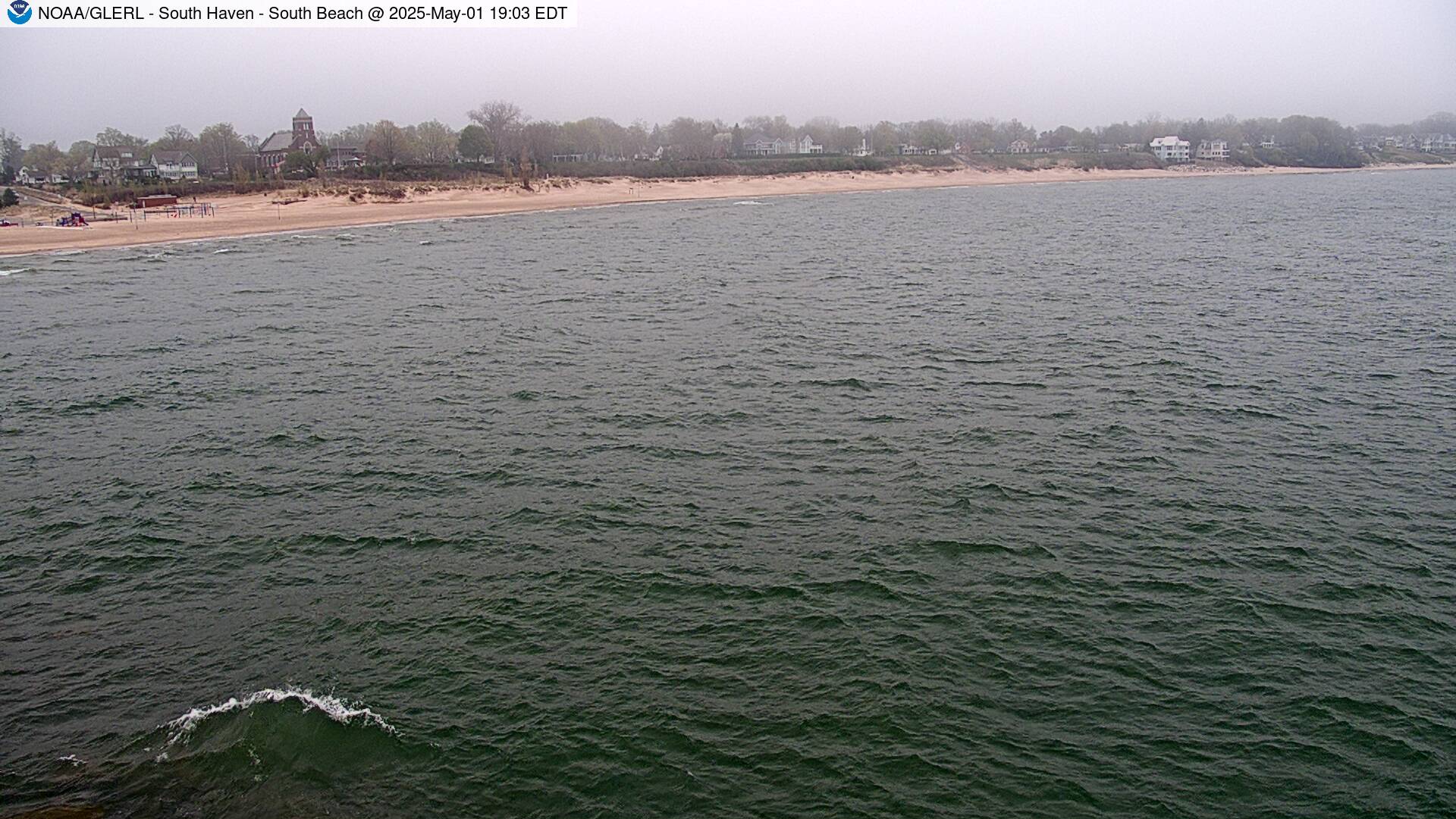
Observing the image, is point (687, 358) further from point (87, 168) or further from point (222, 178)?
point (87, 168)

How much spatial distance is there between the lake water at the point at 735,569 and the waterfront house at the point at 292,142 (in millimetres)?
116133

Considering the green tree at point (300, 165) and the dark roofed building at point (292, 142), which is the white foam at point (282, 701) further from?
the dark roofed building at point (292, 142)

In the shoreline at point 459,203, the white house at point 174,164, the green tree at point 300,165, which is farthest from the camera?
the white house at point 174,164

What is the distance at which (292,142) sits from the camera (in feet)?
470

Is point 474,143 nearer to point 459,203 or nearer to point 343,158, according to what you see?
point 343,158

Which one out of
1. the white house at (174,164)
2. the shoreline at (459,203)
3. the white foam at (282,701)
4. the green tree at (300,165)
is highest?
the white house at (174,164)

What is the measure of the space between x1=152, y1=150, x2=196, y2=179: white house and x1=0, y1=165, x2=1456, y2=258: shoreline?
5394 cm

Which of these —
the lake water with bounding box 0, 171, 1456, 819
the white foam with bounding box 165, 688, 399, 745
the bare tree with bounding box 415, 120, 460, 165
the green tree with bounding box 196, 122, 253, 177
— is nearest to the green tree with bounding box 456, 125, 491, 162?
the bare tree with bounding box 415, 120, 460, 165

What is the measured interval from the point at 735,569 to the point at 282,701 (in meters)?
7.15

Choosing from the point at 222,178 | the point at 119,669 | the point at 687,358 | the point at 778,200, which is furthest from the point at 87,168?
the point at 119,669

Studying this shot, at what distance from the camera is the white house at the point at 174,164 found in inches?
5527

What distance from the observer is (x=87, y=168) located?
146625 millimetres

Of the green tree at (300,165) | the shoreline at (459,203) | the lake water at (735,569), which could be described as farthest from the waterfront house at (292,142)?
the lake water at (735,569)

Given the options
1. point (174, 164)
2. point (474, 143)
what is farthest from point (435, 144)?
point (174, 164)
